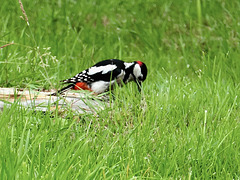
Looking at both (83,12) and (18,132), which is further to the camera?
(83,12)

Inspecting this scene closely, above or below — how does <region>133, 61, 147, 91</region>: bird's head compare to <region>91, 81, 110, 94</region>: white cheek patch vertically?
above

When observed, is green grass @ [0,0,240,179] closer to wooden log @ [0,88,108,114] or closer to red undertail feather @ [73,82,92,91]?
wooden log @ [0,88,108,114]

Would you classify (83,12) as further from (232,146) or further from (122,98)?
(232,146)

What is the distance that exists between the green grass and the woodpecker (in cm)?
20

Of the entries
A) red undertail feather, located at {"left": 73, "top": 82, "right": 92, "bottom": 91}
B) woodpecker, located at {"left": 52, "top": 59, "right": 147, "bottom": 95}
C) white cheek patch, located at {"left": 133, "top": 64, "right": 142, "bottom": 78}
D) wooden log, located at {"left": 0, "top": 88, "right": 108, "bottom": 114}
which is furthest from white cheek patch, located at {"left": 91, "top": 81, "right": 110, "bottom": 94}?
wooden log, located at {"left": 0, "top": 88, "right": 108, "bottom": 114}

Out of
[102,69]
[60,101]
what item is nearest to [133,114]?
[60,101]

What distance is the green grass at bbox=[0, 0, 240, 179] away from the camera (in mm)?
2918

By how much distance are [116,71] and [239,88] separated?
55.6 inches

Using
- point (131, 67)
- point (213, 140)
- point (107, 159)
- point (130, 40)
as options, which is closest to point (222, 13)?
point (130, 40)

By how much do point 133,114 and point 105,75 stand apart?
40.5 inches

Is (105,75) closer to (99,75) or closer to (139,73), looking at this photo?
(99,75)

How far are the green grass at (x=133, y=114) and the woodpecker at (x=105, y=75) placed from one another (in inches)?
7.9

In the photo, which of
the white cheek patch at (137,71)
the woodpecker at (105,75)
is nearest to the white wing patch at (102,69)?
the woodpecker at (105,75)

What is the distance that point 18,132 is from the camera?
3.28 m
